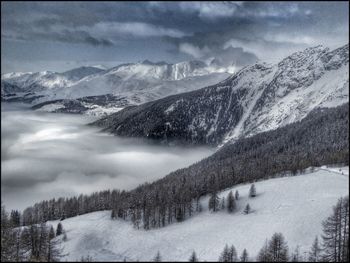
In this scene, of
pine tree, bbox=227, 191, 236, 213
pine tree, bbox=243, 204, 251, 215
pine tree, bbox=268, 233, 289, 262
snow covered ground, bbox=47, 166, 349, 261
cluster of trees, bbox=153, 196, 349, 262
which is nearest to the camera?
cluster of trees, bbox=153, 196, 349, 262

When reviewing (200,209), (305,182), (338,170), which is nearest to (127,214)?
(200,209)

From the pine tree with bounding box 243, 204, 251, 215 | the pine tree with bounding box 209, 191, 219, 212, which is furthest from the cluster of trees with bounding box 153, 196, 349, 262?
the pine tree with bounding box 209, 191, 219, 212

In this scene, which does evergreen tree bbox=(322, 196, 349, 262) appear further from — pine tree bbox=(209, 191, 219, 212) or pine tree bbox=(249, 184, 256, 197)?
pine tree bbox=(209, 191, 219, 212)

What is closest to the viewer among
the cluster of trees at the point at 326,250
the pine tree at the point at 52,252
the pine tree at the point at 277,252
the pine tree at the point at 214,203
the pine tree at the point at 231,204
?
the cluster of trees at the point at 326,250

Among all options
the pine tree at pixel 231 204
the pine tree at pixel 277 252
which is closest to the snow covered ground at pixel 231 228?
the pine tree at pixel 231 204

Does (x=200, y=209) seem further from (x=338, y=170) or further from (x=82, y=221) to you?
(x=338, y=170)

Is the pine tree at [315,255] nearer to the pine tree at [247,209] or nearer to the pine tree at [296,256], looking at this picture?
the pine tree at [296,256]

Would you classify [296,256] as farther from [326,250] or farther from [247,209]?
[247,209]

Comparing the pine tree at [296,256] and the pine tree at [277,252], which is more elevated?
the pine tree at [277,252]

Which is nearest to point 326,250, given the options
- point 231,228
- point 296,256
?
point 296,256
